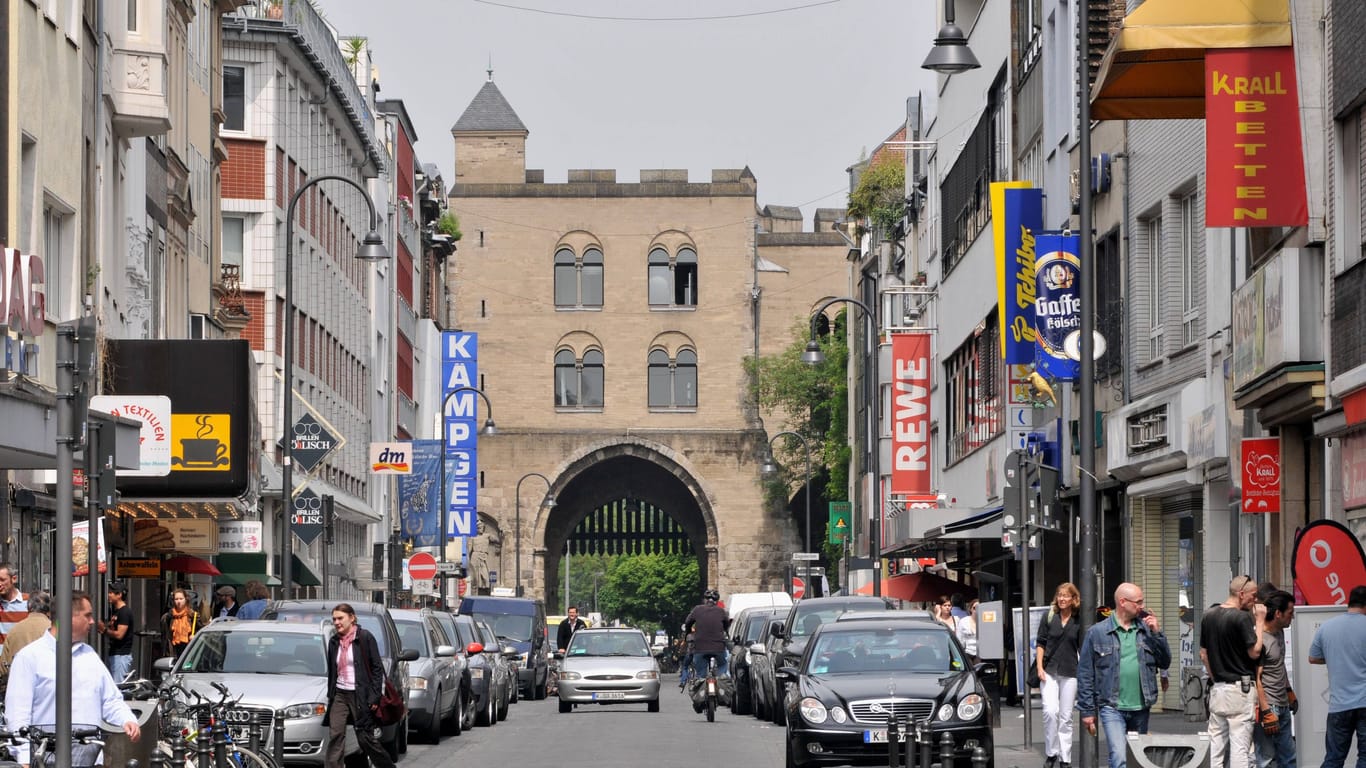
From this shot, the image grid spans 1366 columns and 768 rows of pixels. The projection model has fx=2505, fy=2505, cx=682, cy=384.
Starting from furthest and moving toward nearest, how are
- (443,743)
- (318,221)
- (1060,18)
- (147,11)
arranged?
(318,221), (1060,18), (147,11), (443,743)

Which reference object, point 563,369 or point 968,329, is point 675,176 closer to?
point 563,369

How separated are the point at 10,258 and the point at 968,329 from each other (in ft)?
92.8

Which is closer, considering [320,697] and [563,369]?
[320,697]

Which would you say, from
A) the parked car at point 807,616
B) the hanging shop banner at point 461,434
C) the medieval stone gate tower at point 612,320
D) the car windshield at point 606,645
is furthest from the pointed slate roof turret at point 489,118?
the parked car at point 807,616

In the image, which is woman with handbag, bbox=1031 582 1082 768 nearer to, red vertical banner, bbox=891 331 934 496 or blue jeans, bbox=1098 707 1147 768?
blue jeans, bbox=1098 707 1147 768

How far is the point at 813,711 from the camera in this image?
832 inches

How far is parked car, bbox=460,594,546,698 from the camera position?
151 feet

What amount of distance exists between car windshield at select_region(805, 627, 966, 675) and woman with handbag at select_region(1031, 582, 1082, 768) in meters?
1.02

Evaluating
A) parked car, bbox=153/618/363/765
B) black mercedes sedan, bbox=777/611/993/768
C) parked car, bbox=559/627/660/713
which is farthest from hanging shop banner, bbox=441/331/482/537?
black mercedes sedan, bbox=777/611/993/768

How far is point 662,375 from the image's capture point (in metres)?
100

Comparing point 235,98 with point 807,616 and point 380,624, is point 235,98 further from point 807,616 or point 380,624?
point 380,624

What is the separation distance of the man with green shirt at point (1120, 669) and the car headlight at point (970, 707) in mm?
3561

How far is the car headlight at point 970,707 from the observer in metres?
20.9

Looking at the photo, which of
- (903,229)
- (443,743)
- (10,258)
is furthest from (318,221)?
(10,258)
